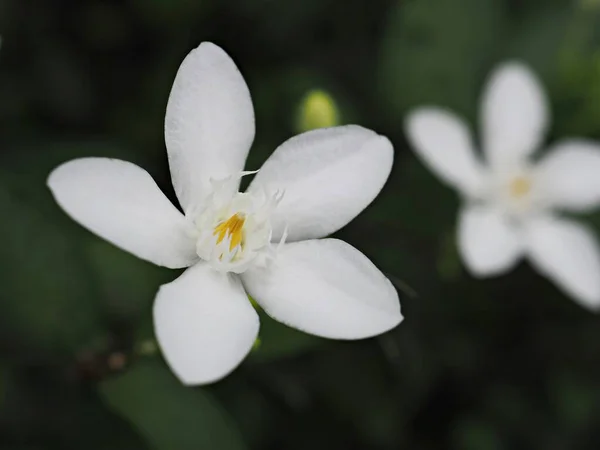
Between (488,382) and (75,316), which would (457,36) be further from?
(75,316)

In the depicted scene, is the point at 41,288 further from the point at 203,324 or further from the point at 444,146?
the point at 444,146

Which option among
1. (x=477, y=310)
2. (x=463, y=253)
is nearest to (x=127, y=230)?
(x=463, y=253)

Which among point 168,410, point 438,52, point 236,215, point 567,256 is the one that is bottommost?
point 567,256

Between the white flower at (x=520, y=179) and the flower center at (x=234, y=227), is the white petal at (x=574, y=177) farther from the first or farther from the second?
the flower center at (x=234, y=227)

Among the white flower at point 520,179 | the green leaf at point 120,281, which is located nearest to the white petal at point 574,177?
the white flower at point 520,179

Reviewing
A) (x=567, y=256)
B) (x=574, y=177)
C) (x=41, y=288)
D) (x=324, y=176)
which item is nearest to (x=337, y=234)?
(x=324, y=176)

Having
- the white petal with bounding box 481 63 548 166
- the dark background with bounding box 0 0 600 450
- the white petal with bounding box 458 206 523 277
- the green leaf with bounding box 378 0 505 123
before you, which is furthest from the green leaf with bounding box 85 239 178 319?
the white petal with bounding box 481 63 548 166
